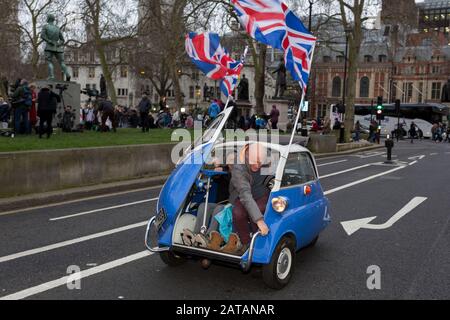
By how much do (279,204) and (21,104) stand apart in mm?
12927

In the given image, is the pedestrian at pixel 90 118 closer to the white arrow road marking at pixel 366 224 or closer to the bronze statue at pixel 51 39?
the bronze statue at pixel 51 39

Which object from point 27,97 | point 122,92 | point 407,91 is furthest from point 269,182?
point 122,92

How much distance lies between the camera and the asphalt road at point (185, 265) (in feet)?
18.2

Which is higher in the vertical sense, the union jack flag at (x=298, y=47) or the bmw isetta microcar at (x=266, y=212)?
the union jack flag at (x=298, y=47)

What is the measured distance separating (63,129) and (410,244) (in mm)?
14708

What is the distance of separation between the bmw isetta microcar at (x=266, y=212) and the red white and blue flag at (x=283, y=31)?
127 cm

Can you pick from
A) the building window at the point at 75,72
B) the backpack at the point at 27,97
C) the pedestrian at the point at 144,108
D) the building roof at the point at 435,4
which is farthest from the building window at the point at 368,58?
the backpack at the point at 27,97

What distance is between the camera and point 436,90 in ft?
298

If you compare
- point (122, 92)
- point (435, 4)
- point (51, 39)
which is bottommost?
point (122, 92)

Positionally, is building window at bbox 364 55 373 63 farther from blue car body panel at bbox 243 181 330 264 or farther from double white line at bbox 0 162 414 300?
blue car body panel at bbox 243 181 330 264

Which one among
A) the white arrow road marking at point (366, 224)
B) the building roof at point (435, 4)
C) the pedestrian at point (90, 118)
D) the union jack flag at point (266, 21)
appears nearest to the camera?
the union jack flag at point (266, 21)

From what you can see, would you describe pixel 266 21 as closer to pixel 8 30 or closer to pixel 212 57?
pixel 212 57

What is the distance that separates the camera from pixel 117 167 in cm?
1342
